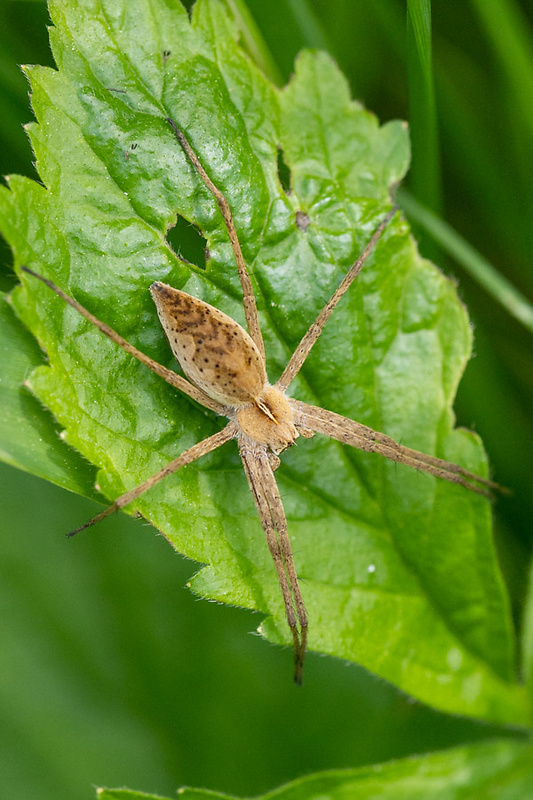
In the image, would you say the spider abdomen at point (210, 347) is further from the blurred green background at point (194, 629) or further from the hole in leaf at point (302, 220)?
the blurred green background at point (194, 629)

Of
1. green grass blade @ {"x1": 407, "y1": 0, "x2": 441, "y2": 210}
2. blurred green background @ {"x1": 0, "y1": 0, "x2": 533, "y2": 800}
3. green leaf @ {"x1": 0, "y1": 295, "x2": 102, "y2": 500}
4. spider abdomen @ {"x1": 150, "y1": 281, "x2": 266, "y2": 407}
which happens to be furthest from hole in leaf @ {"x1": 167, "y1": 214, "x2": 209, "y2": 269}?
green grass blade @ {"x1": 407, "y1": 0, "x2": 441, "y2": 210}

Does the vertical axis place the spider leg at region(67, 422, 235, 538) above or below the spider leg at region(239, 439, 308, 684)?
above

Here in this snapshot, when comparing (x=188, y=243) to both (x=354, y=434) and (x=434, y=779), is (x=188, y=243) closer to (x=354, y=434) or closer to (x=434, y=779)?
(x=354, y=434)

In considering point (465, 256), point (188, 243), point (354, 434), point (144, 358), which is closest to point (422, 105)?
point (465, 256)

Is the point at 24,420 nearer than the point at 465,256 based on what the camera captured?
Yes

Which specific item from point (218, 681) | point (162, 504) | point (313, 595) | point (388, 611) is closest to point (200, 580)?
point (162, 504)

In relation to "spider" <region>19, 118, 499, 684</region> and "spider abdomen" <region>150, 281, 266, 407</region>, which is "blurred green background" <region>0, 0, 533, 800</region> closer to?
"spider" <region>19, 118, 499, 684</region>

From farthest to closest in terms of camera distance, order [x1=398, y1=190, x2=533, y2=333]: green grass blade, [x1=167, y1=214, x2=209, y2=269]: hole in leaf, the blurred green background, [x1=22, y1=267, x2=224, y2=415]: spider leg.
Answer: [x1=398, y1=190, x2=533, y2=333]: green grass blade
the blurred green background
[x1=167, y1=214, x2=209, y2=269]: hole in leaf
[x1=22, y1=267, x2=224, y2=415]: spider leg
